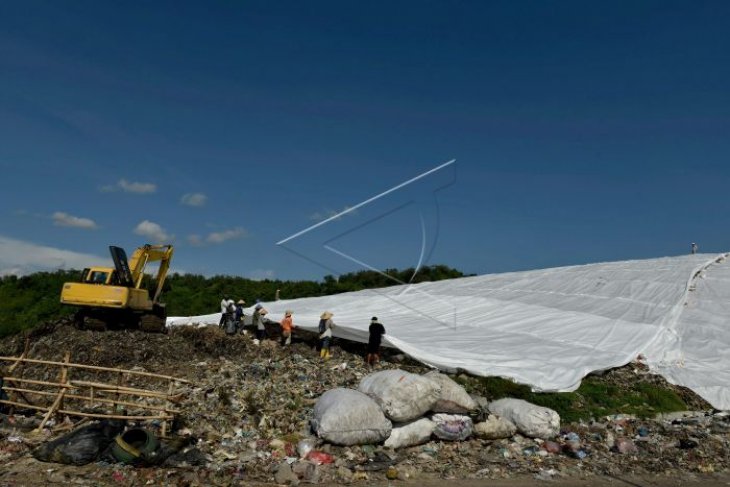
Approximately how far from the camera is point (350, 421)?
7984mm

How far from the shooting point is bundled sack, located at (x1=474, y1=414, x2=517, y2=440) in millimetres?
8883

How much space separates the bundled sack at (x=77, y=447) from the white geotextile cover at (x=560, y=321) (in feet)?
22.5

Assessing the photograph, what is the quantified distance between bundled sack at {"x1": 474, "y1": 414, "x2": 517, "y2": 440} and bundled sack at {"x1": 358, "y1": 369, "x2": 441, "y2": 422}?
831mm

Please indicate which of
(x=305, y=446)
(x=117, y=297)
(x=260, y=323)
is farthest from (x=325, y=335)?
(x=305, y=446)

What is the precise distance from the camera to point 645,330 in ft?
50.3

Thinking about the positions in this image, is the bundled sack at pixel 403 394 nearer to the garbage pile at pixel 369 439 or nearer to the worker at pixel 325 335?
the garbage pile at pixel 369 439

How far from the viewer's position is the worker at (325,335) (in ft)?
43.5

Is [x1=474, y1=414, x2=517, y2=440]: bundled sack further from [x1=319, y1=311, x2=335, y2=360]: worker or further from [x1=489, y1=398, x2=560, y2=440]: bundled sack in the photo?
[x1=319, y1=311, x2=335, y2=360]: worker

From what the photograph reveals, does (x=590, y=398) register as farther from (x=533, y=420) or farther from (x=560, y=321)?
(x=560, y=321)

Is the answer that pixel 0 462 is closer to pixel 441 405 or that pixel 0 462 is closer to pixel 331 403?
pixel 331 403

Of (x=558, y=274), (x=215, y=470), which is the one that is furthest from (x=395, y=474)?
(x=558, y=274)

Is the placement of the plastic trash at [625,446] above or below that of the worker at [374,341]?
Result: below

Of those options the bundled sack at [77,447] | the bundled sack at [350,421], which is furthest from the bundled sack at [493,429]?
the bundled sack at [77,447]

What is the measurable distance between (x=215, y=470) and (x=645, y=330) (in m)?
12.0
